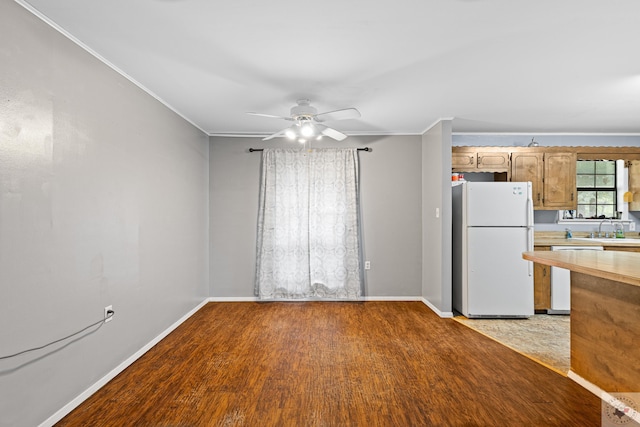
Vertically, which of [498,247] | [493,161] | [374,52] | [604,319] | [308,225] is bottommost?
[604,319]

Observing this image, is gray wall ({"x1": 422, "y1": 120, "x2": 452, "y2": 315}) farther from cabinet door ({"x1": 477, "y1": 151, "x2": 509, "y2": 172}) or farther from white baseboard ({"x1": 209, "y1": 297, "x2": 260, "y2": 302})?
white baseboard ({"x1": 209, "y1": 297, "x2": 260, "y2": 302})

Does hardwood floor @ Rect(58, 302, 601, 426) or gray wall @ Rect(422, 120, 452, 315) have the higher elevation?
gray wall @ Rect(422, 120, 452, 315)

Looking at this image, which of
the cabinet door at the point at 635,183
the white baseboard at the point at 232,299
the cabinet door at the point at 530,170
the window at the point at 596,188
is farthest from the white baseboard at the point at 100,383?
the cabinet door at the point at 635,183

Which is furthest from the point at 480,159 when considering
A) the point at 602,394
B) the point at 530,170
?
the point at 602,394

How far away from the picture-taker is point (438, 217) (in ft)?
14.3

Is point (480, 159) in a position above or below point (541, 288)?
above

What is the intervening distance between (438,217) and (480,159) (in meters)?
1.12

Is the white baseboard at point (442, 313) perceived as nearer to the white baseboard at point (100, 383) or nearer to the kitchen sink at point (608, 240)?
the kitchen sink at point (608, 240)

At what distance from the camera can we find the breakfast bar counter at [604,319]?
206cm

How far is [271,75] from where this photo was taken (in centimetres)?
290

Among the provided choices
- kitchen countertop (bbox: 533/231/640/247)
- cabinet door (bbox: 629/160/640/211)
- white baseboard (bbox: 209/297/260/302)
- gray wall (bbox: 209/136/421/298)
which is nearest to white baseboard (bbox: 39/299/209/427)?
white baseboard (bbox: 209/297/260/302)

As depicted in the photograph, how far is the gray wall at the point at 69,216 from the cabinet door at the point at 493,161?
4.04m

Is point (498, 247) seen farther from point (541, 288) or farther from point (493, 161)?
point (493, 161)

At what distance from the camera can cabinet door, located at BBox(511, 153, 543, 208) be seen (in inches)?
185
